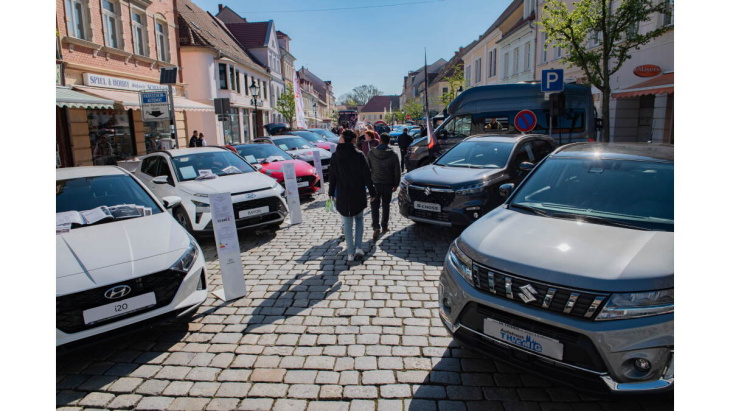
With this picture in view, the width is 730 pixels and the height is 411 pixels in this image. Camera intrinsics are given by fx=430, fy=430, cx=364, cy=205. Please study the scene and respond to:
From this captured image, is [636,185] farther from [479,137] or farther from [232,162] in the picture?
[232,162]

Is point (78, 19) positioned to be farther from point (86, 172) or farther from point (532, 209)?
point (532, 209)

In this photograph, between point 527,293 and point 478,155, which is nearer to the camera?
point 527,293

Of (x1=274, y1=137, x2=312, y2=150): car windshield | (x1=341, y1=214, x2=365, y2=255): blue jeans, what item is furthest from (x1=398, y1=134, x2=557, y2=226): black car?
(x1=274, y1=137, x2=312, y2=150): car windshield

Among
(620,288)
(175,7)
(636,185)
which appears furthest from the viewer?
(175,7)

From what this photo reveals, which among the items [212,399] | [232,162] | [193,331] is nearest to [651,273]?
[212,399]

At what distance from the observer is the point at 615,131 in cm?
2005

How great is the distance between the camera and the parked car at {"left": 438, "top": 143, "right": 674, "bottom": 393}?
2404 millimetres

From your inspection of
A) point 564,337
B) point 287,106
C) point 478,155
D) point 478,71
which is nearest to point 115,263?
point 564,337

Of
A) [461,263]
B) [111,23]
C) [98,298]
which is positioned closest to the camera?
[461,263]

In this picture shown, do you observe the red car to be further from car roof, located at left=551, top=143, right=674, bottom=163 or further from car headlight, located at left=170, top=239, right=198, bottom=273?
car roof, located at left=551, top=143, right=674, bottom=163

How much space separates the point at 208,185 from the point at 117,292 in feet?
12.8

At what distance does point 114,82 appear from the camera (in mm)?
17156

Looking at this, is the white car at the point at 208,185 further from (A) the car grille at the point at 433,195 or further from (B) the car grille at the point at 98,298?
(B) the car grille at the point at 98,298

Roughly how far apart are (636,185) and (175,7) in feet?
85.8
